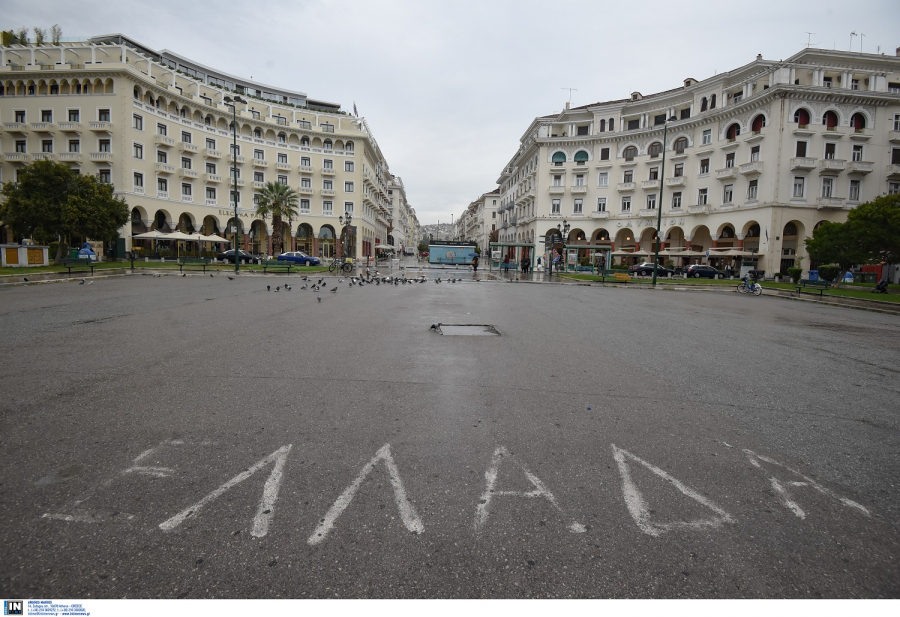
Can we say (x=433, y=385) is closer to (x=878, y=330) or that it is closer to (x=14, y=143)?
(x=878, y=330)

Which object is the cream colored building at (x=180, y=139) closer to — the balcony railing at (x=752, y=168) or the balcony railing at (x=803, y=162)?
the balcony railing at (x=752, y=168)

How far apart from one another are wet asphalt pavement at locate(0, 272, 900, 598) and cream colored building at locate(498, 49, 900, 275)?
27675mm

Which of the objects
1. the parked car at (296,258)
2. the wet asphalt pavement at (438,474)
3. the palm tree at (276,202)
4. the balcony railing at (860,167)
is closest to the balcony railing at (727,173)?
the balcony railing at (860,167)

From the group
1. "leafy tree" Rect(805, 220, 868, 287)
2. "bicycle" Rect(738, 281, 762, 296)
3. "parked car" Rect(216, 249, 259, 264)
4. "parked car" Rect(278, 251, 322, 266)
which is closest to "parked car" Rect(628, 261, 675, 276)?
"leafy tree" Rect(805, 220, 868, 287)

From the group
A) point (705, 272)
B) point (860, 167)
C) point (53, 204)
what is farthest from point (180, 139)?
point (860, 167)

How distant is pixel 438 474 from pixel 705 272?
46.5 m

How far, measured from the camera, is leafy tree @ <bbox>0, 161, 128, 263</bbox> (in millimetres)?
30016

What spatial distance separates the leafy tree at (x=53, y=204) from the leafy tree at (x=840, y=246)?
4877cm

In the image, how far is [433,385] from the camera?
5402mm

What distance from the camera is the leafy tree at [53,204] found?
98.5 ft

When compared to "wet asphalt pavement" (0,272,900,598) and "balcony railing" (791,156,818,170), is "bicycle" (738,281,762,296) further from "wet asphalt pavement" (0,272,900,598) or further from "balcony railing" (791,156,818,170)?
"balcony railing" (791,156,818,170)

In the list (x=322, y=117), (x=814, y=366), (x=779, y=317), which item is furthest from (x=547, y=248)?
(x=814, y=366)

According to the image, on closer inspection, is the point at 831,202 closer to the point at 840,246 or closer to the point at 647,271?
the point at 840,246

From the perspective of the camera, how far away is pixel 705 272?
141 feet
